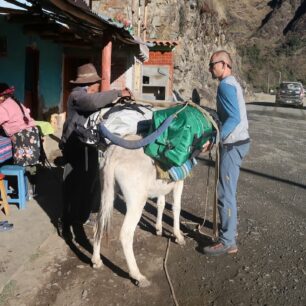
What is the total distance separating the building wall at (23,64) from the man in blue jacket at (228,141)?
19.2ft

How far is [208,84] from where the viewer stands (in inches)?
1291

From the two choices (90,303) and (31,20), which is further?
(31,20)

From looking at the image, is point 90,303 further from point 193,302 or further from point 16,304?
point 193,302

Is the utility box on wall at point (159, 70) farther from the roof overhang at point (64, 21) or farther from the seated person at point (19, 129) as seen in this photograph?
the seated person at point (19, 129)

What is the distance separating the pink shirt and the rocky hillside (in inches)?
98.2

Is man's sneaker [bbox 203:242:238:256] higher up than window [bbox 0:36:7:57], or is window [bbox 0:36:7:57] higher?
window [bbox 0:36:7:57]

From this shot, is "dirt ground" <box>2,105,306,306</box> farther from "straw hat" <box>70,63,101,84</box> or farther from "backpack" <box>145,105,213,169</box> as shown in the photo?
"straw hat" <box>70,63,101,84</box>

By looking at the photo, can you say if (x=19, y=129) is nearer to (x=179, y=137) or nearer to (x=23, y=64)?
(x=179, y=137)

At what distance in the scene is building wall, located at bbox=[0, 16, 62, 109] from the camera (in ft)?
29.0

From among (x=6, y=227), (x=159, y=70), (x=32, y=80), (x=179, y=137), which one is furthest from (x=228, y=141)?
(x=159, y=70)

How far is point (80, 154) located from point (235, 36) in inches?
3615

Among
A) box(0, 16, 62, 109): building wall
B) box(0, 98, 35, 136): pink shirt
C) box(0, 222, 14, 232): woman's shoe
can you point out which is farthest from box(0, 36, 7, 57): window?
box(0, 222, 14, 232): woman's shoe

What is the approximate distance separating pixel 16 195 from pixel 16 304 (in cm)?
251

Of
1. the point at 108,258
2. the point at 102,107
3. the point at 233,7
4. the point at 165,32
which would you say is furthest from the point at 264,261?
the point at 233,7
